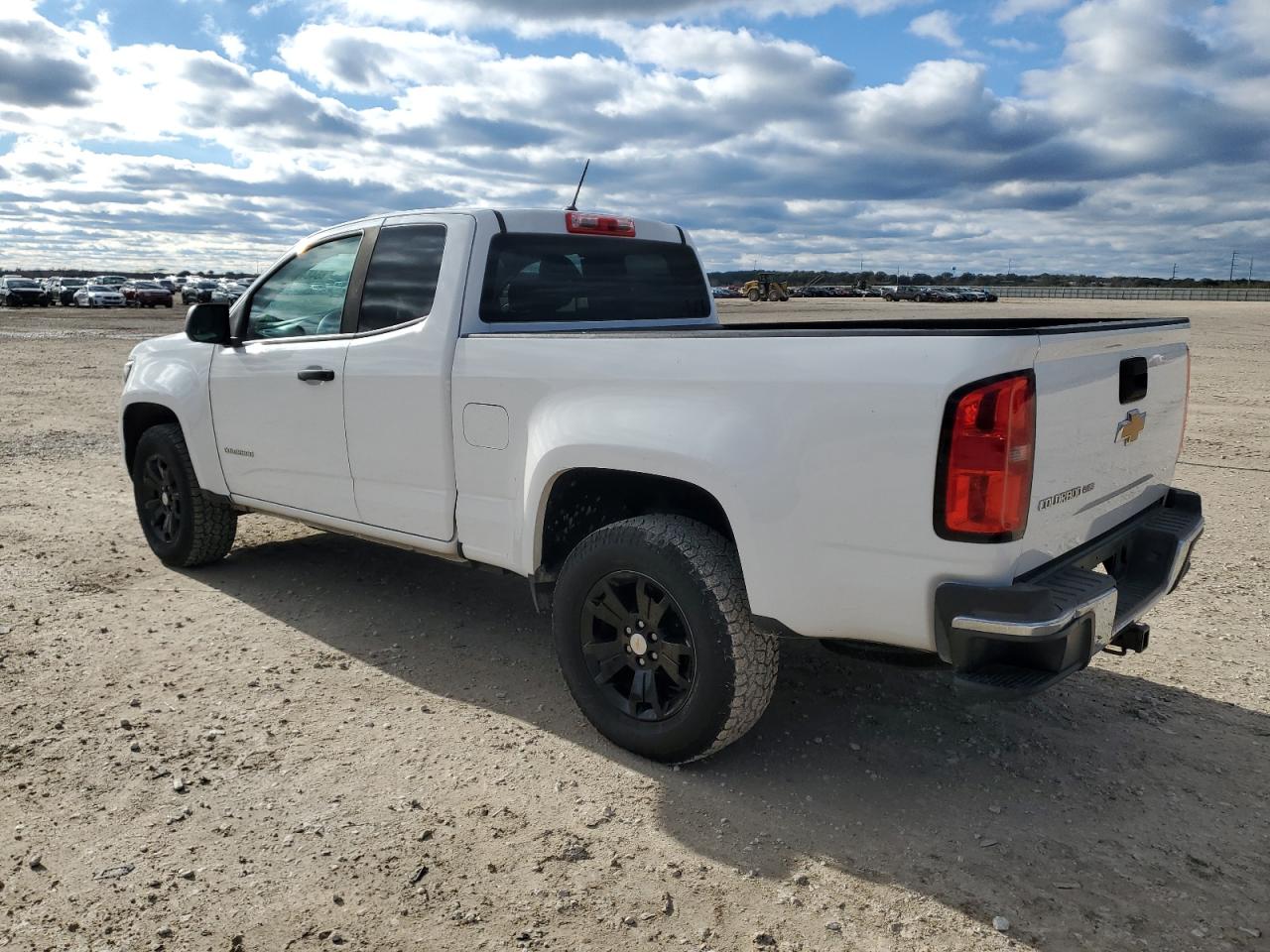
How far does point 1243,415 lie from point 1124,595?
30.7 ft

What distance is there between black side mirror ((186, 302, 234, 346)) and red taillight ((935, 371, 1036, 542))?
149 inches

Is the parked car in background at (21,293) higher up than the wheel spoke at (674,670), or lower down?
higher up

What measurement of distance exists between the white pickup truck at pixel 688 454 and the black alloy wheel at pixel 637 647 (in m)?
0.01

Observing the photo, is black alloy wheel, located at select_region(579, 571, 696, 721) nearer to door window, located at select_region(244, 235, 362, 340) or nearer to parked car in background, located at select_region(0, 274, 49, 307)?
door window, located at select_region(244, 235, 362, 340)

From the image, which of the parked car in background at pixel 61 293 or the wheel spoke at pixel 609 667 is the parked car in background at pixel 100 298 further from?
the wheel spoke at pixel 609 667

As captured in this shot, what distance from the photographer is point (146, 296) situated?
4694 cm

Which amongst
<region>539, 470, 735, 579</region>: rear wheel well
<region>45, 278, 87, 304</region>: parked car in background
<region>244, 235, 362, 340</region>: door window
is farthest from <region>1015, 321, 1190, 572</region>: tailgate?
<region>45, 278, 87, 304</region>: parked car in background

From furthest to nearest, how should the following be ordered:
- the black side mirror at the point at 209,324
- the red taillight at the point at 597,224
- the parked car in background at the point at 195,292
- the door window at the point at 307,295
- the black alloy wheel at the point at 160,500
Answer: the parked car in background at the point at 195,292 → the black alloy wheel at the point at 160,500 → the black side mirror at the point at 209,324 → the door window at the point at 307,295 → the red taillight at the point at 597,224

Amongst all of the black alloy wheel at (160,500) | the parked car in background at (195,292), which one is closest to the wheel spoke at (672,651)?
the black alloy wheel at (160,500)

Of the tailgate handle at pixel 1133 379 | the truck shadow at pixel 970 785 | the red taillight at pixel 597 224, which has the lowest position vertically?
the truck shadow at pixel 970 785

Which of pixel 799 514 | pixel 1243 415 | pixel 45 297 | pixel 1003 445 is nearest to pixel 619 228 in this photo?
pixel 799 514

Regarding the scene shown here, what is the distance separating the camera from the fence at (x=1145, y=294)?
8331cm

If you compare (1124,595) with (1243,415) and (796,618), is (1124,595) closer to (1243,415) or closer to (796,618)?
(796,618)

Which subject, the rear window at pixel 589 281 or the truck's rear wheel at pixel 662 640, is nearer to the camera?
the truck's rear wheel at pixel 662 640
